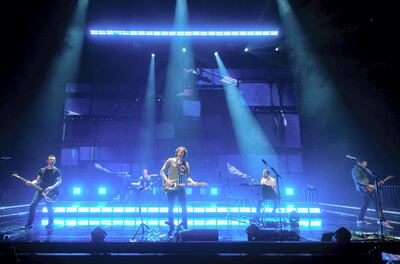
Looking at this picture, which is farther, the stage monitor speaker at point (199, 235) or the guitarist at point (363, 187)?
the guitarist at point (363, 187)

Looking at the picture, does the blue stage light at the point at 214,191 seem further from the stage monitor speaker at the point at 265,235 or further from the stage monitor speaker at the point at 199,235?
the stage monitor speaker at the point at 199,235

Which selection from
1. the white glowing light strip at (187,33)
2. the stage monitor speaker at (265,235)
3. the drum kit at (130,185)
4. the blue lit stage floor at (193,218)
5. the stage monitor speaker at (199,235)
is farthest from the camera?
the drum kit at (130,185)

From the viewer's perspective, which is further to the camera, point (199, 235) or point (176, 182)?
point (176, 182)

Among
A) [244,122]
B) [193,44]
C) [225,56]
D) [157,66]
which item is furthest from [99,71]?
[244,122]

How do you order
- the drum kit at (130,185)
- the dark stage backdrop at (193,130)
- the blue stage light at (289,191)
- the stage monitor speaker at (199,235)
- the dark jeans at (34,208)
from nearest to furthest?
the stage monitor speaker at (199,235) < the dark jeans at (34,208) < the drum kit at (130,185) < the blue stage light at (289,191) < the dark stage backdrop at (193,130)

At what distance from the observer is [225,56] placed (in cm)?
1565

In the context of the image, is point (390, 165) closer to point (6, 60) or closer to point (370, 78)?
point (370, 78)

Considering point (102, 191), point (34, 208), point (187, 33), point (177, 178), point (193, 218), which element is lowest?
point (193, 218)

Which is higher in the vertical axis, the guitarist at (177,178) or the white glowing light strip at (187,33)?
the white glowing light strip at (187,33)

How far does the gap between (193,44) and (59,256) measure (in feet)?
40.9

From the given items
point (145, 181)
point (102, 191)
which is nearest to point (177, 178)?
point (145, 181)

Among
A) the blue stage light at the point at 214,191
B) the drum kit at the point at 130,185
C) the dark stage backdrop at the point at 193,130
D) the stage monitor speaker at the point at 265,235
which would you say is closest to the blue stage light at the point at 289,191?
the dark stage backdrop at the point at 193,130

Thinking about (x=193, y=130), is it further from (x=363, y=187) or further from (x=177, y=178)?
(x=177, y=178)

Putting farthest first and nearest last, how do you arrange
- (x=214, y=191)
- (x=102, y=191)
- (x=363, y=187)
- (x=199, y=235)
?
(x=214, y=191), (x=102, y=191), (x=363, y=187), (x=199, y=235)
